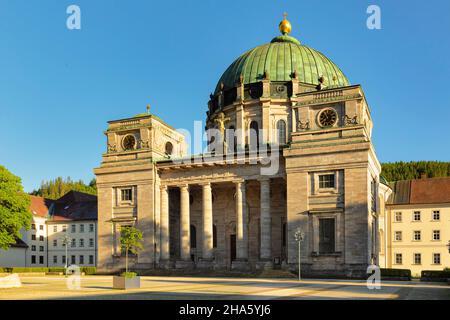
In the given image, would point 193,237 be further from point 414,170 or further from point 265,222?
point 414,170

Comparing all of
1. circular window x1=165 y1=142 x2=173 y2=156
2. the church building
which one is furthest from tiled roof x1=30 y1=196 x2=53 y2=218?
circular window x1=165 y1=142 x2=173 y2=156

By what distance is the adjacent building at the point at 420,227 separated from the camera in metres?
69.7

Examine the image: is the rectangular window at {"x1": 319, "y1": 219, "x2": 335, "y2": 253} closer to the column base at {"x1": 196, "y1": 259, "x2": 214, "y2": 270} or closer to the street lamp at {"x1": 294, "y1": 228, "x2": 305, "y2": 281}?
the street lamp at {"x1": 294, "y1": 228, "x2": 305, "y2": 281}

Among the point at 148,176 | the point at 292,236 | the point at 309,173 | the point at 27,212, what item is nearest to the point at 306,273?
the point at 292,236

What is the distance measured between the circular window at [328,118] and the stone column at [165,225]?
19.5m

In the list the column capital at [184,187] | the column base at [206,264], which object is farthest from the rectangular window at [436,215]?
the column capital at [184,187]

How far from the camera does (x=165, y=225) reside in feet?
184

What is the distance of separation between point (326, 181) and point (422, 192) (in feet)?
109

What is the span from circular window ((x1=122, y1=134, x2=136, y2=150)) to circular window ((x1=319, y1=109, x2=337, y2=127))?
22843 mm

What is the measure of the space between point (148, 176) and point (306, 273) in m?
21.0

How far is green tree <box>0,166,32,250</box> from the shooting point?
182 ft

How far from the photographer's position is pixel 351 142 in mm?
46250

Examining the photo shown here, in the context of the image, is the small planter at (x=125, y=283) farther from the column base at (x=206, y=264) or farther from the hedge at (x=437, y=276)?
the hedge at (x=437, y=276)
